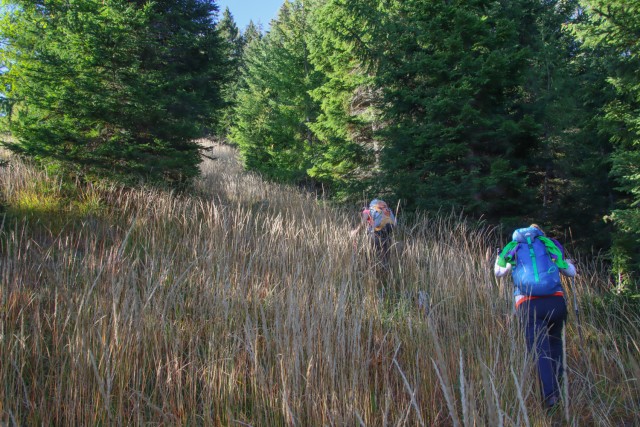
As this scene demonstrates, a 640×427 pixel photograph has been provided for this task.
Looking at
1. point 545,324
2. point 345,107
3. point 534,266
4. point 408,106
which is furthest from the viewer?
point 345,107

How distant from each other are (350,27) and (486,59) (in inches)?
112

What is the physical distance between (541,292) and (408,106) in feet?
16.7

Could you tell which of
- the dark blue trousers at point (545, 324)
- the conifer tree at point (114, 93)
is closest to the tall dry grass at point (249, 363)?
the dark blue trousers at point (545, 324)

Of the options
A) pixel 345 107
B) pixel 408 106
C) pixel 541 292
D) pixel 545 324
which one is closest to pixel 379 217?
pixel 541 292

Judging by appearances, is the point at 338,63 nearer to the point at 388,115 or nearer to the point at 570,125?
the point at 388,115

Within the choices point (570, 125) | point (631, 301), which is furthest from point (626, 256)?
point (570, 125)

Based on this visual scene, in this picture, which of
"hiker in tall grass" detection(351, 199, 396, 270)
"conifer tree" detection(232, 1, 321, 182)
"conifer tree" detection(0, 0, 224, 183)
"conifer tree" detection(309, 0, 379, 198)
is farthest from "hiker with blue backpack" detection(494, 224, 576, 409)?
"conifer tree" detection(232, 1, 321, 182)

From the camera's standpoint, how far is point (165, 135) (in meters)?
7.18

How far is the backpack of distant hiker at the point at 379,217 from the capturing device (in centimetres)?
495

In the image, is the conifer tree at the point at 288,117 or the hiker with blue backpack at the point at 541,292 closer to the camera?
the hiker with blue backpack at the point at 541,292

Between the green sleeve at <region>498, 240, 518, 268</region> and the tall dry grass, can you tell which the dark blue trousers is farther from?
the green sleeve at <region>498, 240, 518, 268</region>

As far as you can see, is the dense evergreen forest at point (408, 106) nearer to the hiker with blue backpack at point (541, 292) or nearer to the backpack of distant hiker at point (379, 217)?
the backpack of distant hiker at point (379, 217)

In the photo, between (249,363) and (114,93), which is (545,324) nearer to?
(249,363)

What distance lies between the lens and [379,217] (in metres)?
4.99
